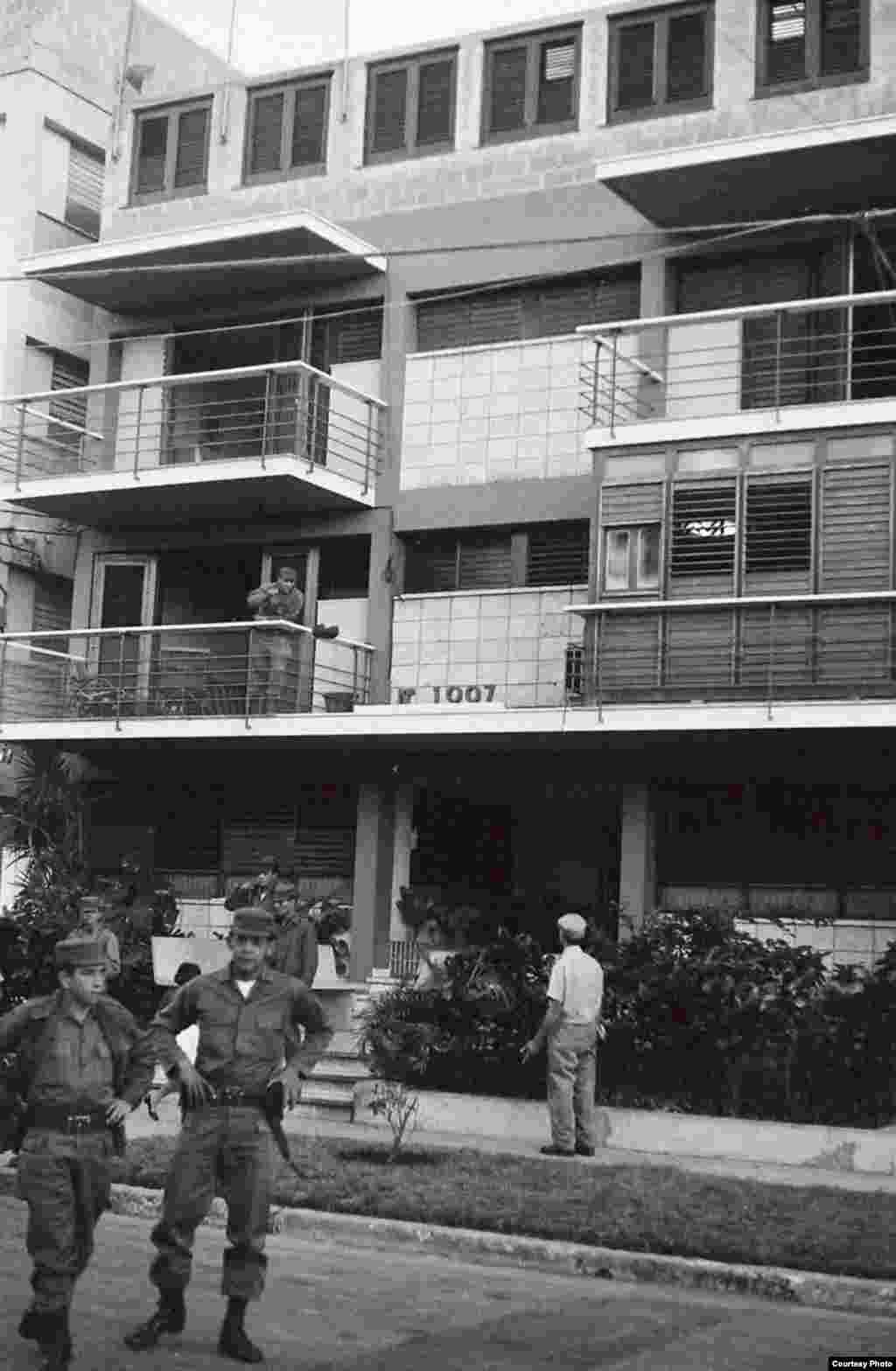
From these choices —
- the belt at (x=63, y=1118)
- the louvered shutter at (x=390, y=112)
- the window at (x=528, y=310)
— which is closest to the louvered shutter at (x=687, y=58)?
the window at (x=528, y=310)

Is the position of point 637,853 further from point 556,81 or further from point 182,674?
point 556,81

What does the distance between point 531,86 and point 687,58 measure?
1.96 meters

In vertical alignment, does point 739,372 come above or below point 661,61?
below

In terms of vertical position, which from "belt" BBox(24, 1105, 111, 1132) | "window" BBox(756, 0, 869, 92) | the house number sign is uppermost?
"window" BBox(756, 0, 869, 92)

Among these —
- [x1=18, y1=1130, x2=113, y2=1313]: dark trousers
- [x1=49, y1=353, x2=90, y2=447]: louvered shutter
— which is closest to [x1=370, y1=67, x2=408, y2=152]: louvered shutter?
A: [x1=49, y1=353, x2=90, y2=447]: louvered shutter

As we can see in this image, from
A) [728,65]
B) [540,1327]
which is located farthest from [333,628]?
[540,1327]

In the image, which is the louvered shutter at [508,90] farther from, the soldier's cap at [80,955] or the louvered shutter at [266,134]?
the soldier's cap at [80,955]

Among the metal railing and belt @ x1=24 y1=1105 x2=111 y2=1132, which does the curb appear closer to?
belt @ x1=24 y1=1105 x2=111 y2=1132

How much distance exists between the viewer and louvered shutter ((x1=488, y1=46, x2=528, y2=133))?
78.0 feet

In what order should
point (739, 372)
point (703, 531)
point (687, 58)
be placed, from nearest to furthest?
point (703, 531) → point (739, 372) → point (687, 58)

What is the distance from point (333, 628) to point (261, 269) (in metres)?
4.69

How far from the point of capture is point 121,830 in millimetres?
25406

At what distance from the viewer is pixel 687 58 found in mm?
22703

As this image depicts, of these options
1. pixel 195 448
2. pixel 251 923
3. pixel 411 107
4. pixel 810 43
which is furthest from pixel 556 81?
pixel 251 923
